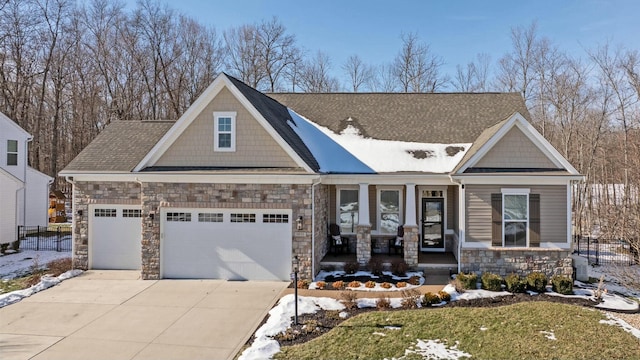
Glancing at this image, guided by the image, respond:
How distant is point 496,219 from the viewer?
12383mm

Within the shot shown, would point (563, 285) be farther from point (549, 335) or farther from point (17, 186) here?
point (17, 186)

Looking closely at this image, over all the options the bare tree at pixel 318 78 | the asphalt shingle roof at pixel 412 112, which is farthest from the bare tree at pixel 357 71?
the asphalt shingle roof at pixel 412 112

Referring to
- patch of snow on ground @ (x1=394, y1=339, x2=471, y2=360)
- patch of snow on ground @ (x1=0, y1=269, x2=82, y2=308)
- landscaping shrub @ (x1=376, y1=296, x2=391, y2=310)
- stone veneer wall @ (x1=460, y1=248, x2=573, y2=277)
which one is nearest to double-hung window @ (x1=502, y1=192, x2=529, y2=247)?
stone veneer wall @ (x1=460, y1=248, x2=573, y2=277)

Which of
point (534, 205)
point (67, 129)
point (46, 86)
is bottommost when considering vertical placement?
point (534, 205)

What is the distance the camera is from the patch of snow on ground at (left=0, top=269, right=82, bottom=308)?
412 inches

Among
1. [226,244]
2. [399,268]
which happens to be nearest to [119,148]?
[226,244]

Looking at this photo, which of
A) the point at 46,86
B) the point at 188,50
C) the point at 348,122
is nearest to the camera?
the point at 348,122

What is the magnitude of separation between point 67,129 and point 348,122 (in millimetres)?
→ 30927

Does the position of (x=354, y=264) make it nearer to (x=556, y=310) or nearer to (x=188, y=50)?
(x=556, y=310)

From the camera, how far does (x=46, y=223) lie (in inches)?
912

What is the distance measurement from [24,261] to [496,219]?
672 inches

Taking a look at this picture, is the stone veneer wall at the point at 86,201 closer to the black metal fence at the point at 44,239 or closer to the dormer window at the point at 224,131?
the dormer window at the point at 224,131

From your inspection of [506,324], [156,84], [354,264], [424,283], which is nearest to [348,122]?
[354,264]

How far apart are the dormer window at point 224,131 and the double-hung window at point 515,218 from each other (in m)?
8.55
